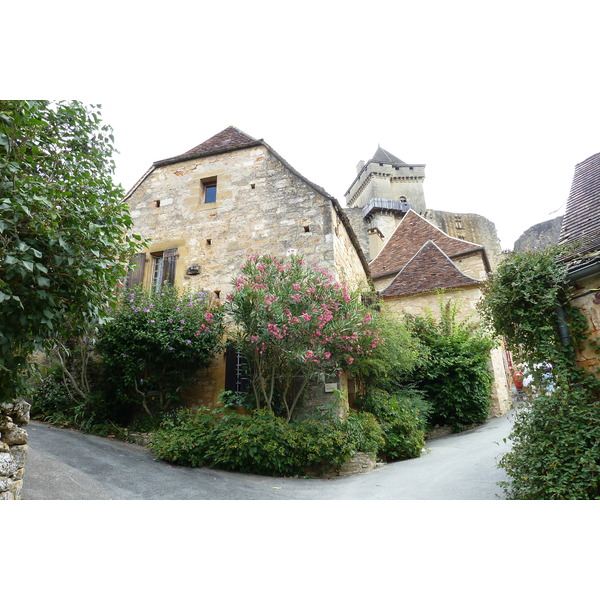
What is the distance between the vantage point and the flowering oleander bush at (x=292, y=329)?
5918mm

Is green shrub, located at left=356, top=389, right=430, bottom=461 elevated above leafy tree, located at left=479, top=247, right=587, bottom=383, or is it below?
below

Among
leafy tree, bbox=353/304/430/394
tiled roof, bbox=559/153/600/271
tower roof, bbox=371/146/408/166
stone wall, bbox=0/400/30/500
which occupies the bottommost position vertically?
stone wall, bbox=0/400/30/500

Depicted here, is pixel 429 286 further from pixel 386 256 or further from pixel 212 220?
pixel 212 220

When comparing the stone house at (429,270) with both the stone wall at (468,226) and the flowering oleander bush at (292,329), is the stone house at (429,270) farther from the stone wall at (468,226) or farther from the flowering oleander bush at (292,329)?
the flowering oleander bush at (292,329)

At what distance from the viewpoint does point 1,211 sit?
110 inches

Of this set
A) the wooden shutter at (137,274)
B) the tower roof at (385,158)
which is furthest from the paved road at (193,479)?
the tower roof at (385,158)

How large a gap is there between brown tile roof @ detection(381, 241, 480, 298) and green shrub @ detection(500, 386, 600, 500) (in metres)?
7.73

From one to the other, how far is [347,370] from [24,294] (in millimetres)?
4973

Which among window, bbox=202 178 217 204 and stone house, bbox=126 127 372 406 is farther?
window, bbox=202 178 217 204

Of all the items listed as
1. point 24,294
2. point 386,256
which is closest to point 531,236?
point 386,256

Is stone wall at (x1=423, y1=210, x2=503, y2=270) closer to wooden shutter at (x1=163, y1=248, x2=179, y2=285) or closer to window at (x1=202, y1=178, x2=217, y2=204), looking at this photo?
window at (x1=202, y1=178, x2=217, y2=204)

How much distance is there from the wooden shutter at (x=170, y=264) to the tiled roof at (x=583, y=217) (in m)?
6.68

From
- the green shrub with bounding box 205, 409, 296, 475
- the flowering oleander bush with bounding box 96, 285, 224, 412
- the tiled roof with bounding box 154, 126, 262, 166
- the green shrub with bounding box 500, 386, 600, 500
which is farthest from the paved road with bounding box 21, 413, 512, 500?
the tiled roof with bounding box 154, 126, 262, 166

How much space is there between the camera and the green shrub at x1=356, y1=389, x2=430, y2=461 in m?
6.98
